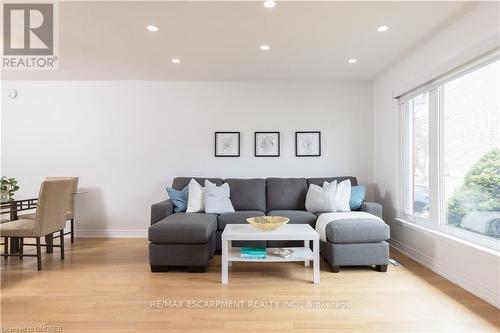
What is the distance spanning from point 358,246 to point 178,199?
2.33 meters

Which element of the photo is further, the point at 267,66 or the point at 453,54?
the point at 267,66

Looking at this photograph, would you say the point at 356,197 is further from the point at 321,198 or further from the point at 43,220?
the point at 43,220

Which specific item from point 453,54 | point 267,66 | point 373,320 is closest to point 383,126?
point 453,54

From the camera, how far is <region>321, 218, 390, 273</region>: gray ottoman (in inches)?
114

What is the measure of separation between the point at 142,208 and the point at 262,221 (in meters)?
2.48

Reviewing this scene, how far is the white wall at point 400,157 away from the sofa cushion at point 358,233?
0.54 metres

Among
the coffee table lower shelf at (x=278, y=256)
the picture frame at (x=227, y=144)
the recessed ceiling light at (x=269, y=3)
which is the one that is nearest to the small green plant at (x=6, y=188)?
the picture frame at (x=227, y=144)

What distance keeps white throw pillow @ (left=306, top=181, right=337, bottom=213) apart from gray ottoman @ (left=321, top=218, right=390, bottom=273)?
0.79 metres

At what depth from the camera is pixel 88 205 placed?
4.50m

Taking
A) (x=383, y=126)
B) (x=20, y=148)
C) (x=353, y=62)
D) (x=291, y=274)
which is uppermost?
(x=353, y=62)

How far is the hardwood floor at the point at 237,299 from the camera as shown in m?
1.94

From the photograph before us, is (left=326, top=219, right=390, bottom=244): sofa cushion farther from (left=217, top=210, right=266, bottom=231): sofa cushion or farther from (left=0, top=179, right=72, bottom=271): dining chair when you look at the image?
(left=0, top=179, right=72, bottom=271): dining chair

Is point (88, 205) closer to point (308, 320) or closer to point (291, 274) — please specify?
point (291, 274)

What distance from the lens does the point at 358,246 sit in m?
2.92
